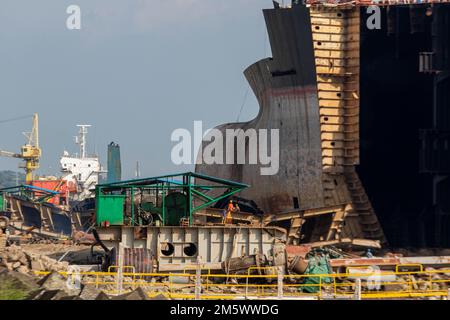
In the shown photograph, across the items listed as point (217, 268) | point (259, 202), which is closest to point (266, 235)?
point (217, 268)

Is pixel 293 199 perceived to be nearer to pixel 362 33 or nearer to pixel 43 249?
pixel 362 33

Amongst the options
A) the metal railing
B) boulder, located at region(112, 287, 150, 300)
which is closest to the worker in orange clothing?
the metal railing

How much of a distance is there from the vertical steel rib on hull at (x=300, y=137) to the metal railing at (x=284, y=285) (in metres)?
9.93

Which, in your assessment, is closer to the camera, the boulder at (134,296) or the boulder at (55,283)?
the boulder at (134,296)

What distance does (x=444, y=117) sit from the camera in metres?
47.8

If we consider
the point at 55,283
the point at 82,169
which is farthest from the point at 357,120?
the point at 82,169

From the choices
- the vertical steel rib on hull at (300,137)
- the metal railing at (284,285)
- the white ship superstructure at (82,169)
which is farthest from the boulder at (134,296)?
the white ship superstructure at (82,169)

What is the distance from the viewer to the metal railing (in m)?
27.7

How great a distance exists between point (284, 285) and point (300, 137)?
68.3ft

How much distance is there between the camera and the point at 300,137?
47.9 metres

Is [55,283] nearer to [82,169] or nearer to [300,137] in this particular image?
[300,137]

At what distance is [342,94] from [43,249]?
19.6 meters

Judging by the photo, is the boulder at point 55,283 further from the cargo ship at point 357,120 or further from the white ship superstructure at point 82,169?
the white ship superstructure at point 82,169

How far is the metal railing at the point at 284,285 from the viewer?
1089 inches
